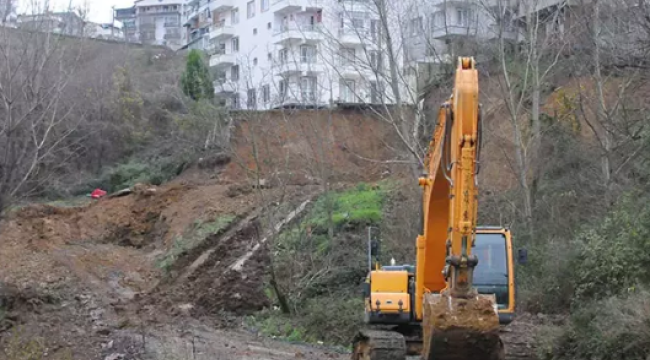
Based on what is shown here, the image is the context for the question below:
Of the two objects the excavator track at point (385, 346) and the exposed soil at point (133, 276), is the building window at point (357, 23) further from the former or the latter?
the excavator track at point (385, 346)

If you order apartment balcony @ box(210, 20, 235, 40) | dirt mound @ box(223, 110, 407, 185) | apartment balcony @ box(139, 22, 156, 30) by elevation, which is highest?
apartment balcony @ box(139, 22, 156, 30)

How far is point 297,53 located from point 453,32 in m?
10.2

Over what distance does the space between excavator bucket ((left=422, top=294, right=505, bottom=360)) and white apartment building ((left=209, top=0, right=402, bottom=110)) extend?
13527 millimetres

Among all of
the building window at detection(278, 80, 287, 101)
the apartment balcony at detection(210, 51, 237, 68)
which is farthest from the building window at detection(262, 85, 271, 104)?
the apartment balcony at detection(210, 51, 237, 68)

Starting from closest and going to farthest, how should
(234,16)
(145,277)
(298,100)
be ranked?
(145,277) < (298,100) < (234,16)

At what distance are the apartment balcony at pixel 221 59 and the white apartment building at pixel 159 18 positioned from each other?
45.4m

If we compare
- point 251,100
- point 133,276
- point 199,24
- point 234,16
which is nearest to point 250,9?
point 234,16

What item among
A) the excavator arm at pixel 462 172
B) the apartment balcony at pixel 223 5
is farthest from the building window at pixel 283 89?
the apartment balcony at pixel 223 5

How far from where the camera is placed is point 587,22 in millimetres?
21094

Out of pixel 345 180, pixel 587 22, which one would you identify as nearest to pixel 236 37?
pixel 345 180

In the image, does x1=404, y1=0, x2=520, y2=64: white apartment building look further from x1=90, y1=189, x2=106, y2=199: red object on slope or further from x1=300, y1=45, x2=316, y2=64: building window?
x1=90, y1=189, x2=106, y2=199: red object on slope

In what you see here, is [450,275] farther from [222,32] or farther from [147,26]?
[147,26]

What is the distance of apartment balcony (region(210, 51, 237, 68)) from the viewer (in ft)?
172

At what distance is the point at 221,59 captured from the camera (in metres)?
53.4
